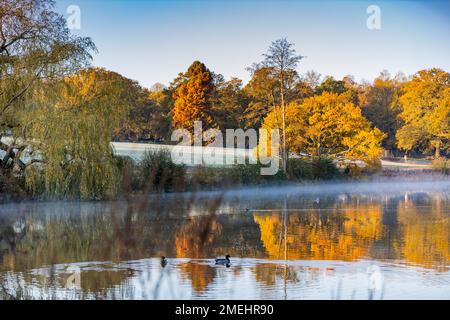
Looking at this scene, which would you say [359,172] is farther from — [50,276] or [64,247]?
[50,276]

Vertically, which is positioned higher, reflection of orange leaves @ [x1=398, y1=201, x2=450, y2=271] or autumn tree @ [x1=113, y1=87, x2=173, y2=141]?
autumn tree @ [x1=113, y1=87, x2=173, y2=141]

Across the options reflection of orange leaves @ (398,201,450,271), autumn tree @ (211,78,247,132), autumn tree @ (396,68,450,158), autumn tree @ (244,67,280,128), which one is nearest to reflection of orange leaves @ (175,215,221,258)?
reflection of orange leaves @ (398,201,450,271)

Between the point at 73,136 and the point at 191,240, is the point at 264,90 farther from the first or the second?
the point at 191,240

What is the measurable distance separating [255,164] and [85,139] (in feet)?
52.1

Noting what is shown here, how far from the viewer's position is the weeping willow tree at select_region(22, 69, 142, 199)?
24062mm

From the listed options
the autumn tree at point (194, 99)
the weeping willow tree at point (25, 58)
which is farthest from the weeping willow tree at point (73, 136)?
the autumn tree at point (194, 99)

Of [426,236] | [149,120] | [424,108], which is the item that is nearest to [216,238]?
[426,236]

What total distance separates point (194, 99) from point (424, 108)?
73.9ft

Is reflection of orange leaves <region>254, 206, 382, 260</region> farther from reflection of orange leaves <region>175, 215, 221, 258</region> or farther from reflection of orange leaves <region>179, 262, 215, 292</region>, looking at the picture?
reflection of orange leaves <region>179, 262, 215, 292</region>

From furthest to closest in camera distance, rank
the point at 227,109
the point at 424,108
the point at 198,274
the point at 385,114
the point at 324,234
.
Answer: the point at 385,114
the point at 424,108
the point at 227,109
the point at 324,234
the point at 198,274

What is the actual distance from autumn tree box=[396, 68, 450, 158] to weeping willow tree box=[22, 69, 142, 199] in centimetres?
4095

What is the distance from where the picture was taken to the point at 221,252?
1466cm

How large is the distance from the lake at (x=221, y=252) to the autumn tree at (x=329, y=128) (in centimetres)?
1824
